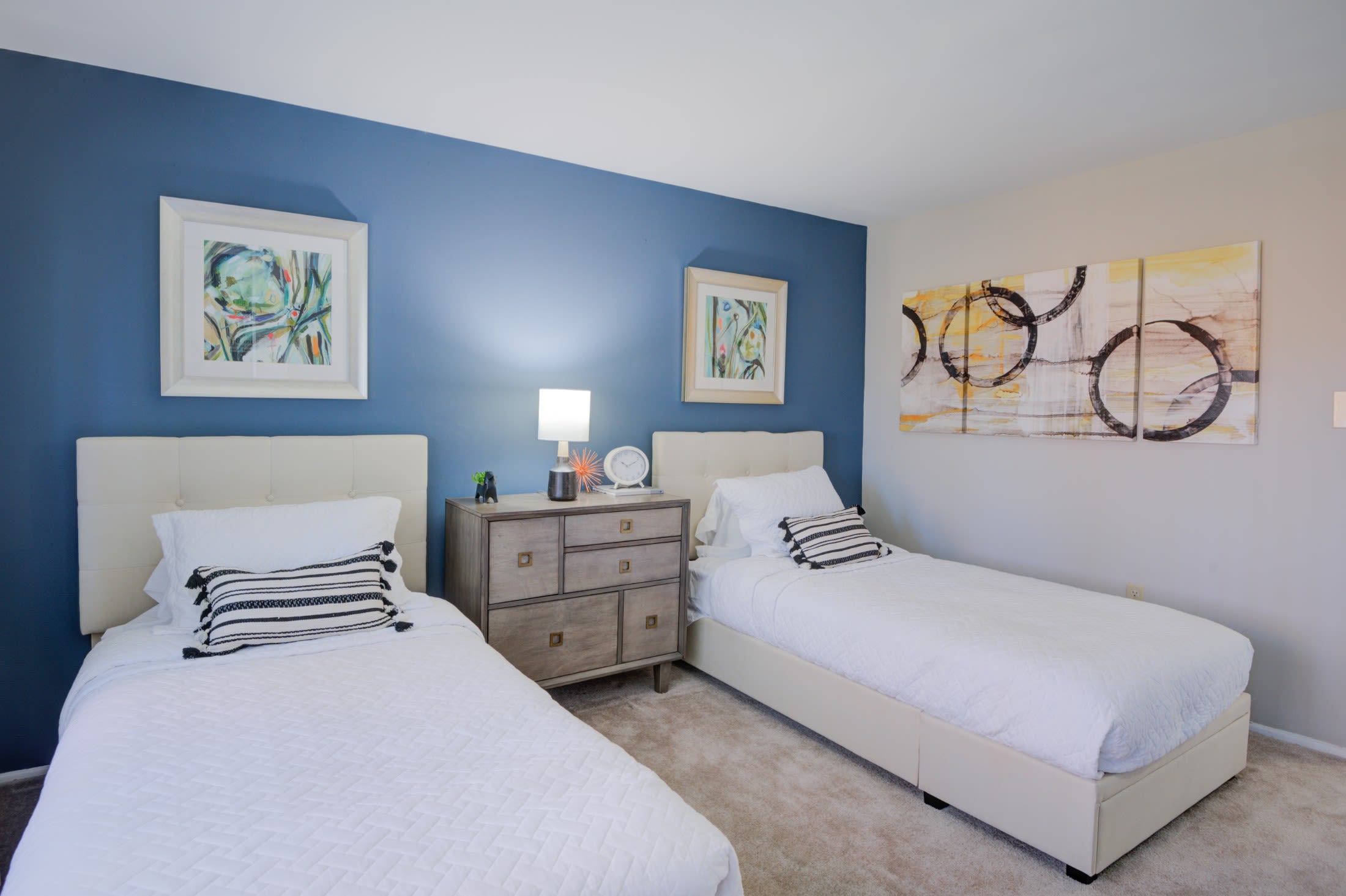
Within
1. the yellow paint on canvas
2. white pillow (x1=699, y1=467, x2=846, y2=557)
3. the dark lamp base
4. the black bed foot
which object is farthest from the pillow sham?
the yellow paint on canvas

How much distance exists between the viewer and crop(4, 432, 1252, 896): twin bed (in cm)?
117

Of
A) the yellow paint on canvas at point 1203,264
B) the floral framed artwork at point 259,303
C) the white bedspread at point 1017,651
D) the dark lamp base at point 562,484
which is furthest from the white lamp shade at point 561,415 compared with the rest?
the yellow paint on canvas at point 1203,264

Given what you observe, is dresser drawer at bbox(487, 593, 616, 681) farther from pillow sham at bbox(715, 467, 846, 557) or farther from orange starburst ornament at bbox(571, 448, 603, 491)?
pillow sham at bbox(715, 467, 846, 557)

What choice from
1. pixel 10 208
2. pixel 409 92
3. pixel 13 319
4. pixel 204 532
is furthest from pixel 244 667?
pixel 409 92

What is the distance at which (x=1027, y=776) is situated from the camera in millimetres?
2047

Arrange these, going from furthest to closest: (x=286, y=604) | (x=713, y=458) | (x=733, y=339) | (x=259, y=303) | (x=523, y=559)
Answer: (x=733, y=339)
(x=713, y=458)
(x=523, y=559)
(x=259, y=303)
(x=286, y=604)

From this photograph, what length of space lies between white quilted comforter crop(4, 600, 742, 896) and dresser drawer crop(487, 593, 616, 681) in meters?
0.86

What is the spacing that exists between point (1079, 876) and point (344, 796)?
6.29 feet

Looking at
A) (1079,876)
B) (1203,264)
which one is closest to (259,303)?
(1079,876)

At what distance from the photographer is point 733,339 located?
390 cm

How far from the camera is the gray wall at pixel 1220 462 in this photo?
2738mm

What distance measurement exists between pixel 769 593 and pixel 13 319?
2.80 m

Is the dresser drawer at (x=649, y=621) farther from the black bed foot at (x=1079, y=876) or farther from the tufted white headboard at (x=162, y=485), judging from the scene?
the black bed foot at (x=1079, y=876)

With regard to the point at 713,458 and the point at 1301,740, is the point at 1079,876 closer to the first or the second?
the point at 1301,740
